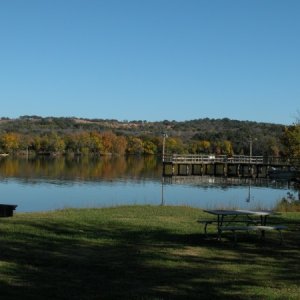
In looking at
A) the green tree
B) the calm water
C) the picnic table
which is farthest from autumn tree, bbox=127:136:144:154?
the picnic table

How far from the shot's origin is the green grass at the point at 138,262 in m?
7.24

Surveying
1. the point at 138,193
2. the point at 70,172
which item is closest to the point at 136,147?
the point at 70,172

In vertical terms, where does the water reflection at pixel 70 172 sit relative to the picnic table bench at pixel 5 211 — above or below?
below

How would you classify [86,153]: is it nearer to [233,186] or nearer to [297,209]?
[233,186]

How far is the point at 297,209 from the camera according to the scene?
21.7m

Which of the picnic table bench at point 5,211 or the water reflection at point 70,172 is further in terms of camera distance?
the water reflection at point 70,172

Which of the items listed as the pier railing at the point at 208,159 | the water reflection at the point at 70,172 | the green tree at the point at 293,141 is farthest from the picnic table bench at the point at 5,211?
the pier railing at the point at 208,159

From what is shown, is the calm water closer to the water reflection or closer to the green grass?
the water reflection

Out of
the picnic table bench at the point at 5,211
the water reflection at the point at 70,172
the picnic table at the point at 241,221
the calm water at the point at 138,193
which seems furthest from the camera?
the water reflection at the point at 70,172

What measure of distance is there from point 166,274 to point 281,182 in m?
51.8

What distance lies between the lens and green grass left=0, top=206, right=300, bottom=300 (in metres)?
7.24

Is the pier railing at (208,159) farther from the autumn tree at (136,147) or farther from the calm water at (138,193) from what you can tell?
the autumn tree at (136,147)

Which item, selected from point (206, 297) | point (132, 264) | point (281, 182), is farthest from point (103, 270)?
point (281, 182)

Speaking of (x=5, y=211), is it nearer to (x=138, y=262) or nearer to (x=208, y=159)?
(x=138, y=262)
